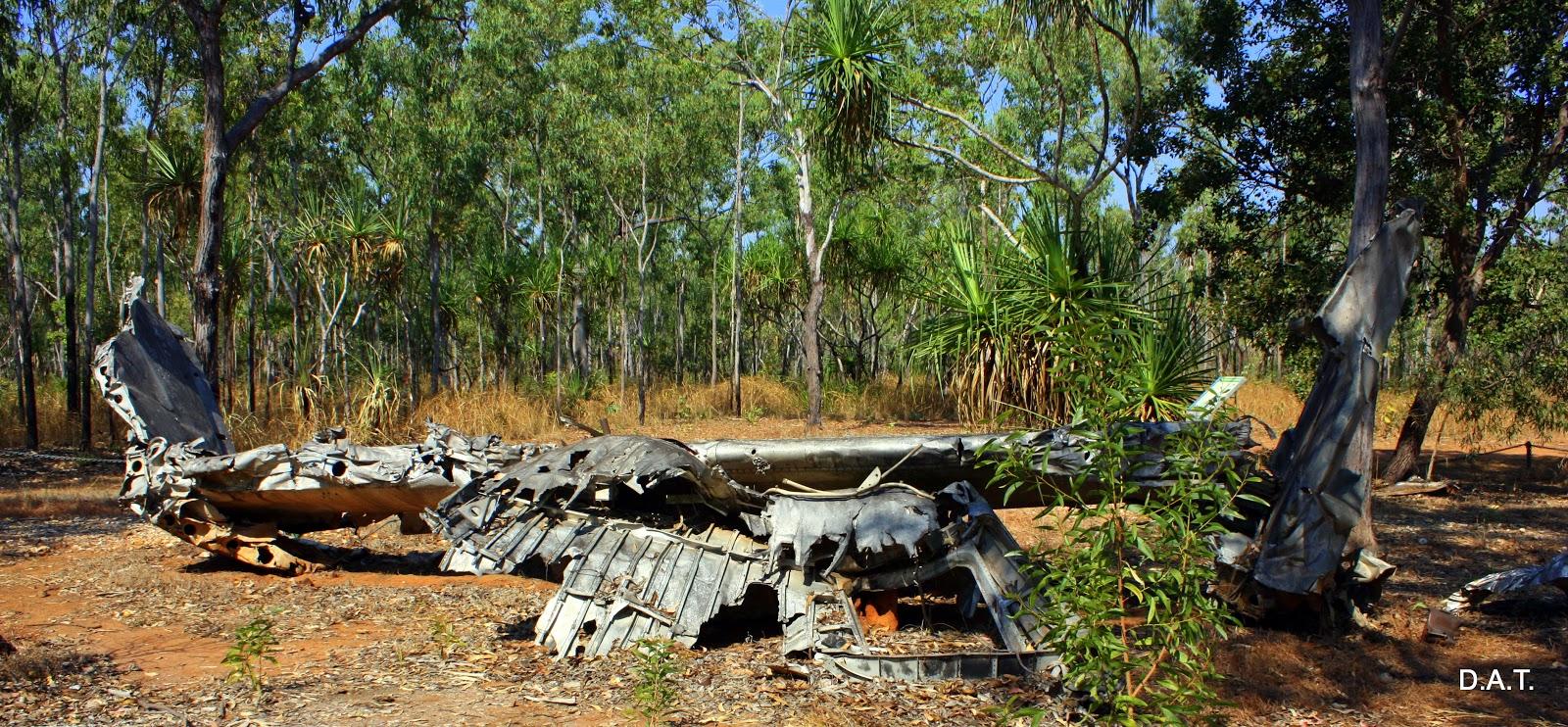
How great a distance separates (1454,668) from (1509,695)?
0.54 metres

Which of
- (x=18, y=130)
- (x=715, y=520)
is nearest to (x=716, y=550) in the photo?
(x=715, y=520)

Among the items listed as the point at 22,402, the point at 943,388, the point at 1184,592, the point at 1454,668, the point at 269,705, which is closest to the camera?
the point at 1184,592

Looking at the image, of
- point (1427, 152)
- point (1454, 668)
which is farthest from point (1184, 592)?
point (1427, 152)

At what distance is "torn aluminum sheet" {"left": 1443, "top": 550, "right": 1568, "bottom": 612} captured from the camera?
7.11 meters

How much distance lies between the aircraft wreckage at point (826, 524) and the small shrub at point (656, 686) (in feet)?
1.45

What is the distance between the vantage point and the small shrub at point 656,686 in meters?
5.27

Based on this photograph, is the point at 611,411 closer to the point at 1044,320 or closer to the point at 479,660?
the point at 1044,320

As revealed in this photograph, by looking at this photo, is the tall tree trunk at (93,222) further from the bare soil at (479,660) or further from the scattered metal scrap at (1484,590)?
the scattered metal scrap at (1484,590)

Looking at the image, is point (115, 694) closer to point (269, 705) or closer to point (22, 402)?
point (269, 705)

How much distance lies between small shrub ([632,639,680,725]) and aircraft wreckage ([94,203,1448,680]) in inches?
17.4

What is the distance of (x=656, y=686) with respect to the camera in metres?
5.48

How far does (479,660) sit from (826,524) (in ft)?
7.85

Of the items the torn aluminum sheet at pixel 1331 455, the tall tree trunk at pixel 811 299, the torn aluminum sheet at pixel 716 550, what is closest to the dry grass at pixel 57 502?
the torn aluminum sheet at pixel 716 550

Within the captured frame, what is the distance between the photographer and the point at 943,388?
10.3 meters
